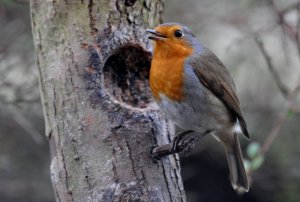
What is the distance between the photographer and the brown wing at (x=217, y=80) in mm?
3744

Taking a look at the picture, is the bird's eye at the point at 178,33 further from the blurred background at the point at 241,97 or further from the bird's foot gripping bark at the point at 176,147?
the blurred background at the point at 241,97

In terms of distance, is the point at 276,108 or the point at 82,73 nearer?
the point at 82,73

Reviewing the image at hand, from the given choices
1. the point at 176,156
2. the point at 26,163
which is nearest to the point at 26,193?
the point at 26,163

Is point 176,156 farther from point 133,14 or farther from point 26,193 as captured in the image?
point 26,193

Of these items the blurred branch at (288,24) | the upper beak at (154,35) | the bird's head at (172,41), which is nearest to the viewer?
the upper beak at (154,35)

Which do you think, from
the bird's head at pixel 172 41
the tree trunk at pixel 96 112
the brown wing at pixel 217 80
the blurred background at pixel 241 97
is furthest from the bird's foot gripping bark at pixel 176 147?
the blurred background at pixel 241 97

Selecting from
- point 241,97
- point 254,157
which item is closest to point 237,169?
point 254,157

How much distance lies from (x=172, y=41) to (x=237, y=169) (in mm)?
981

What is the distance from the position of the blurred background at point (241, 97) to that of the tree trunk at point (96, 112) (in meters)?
0.99

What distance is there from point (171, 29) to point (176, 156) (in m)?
0.72

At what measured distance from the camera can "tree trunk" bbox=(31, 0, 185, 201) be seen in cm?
336

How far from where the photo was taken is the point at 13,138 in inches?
193

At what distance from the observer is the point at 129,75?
3721mm

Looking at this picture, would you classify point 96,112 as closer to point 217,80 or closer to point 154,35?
point 154,35
